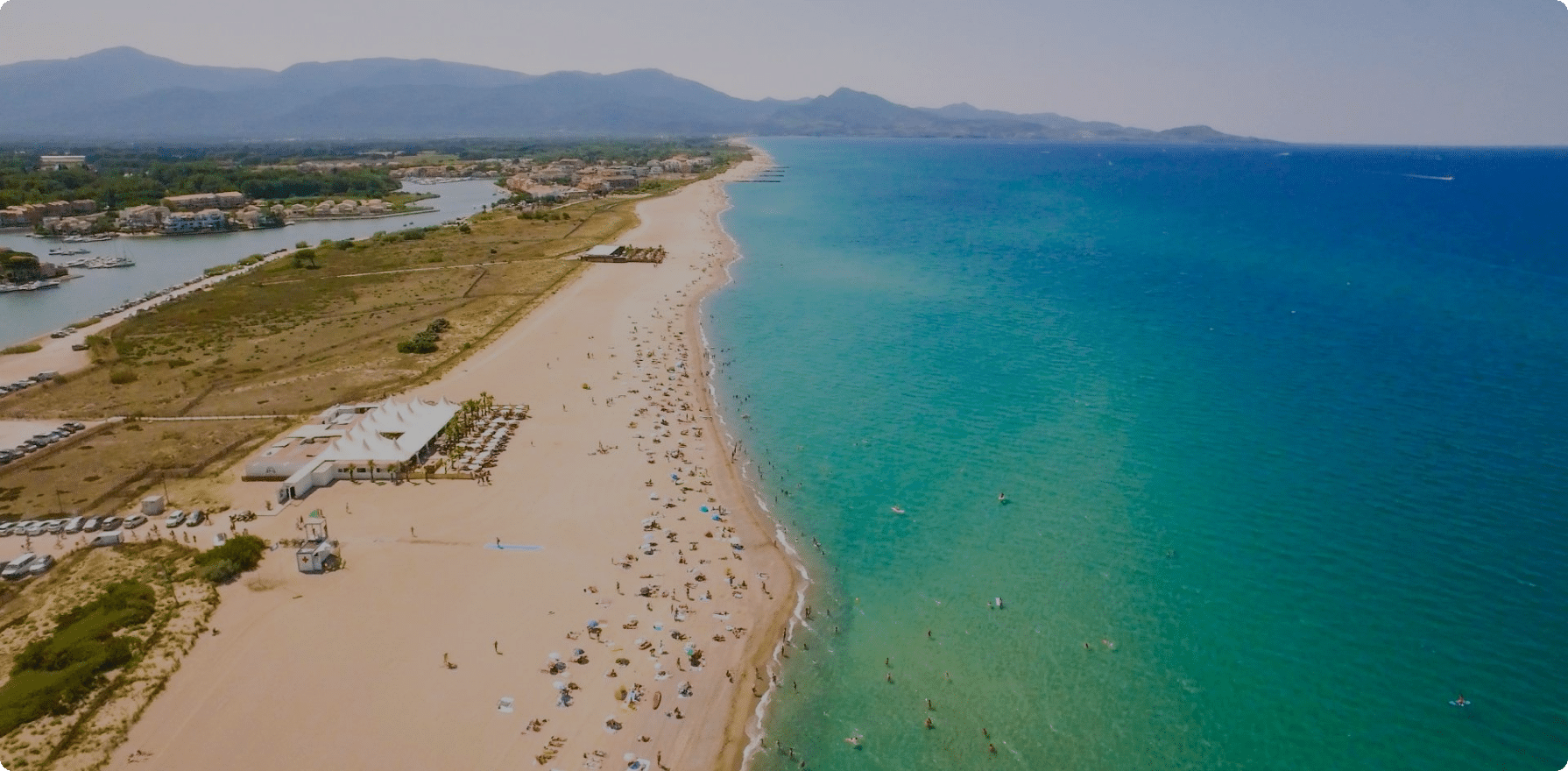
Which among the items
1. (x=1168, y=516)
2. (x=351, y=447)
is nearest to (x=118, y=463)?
(x=351, y=447)

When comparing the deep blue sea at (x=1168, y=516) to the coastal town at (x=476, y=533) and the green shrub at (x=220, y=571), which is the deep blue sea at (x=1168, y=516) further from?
the green shrub at (x=220, y=571)

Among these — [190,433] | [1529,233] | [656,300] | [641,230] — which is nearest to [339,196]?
[641,230]

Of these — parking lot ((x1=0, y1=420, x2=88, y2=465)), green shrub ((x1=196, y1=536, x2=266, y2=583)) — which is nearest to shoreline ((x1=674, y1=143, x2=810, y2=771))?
green shrub ((x1=196, y1=536, x2=266, y2=583))

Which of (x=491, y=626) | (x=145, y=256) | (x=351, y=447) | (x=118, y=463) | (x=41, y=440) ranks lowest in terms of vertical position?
(x=491, y=626)

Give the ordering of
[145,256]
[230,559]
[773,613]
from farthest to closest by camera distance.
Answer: [145,256], [230,559], [773,613]

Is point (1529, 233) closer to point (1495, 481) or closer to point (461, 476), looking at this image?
point (1495, 481)

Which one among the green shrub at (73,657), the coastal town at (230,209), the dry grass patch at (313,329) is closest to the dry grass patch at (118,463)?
the dry grass patch at (313,329)

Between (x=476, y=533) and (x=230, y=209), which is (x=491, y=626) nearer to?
(x=476, y=533)
